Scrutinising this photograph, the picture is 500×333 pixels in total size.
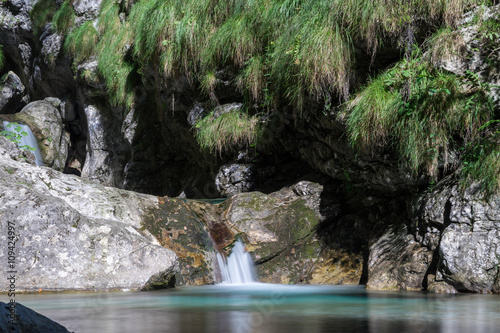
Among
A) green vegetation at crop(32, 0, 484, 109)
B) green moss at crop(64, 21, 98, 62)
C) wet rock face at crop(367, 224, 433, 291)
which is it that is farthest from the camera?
green moss at crop(64, 21, 98, 62)

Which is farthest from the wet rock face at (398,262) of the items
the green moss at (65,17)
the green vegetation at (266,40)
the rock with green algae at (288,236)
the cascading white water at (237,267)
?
the green moss at (65,17)

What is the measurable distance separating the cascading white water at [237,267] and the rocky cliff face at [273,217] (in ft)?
0.43

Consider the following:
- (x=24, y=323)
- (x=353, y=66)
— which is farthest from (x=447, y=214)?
(x=24, y=323)

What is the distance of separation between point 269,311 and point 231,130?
13.4 ft

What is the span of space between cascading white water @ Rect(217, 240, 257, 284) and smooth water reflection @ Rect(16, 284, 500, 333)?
1014 mm

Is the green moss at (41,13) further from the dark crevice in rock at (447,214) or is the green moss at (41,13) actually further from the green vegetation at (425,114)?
the dark crevice in rock at (447,214)

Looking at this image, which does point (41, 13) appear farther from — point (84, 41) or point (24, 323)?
point (24, 323)

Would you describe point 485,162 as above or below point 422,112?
below

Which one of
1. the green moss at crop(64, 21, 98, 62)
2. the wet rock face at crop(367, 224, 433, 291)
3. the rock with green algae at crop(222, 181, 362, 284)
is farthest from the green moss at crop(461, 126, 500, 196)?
the green moss at crop(64, 21, 98, 62)

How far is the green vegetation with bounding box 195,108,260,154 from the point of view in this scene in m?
7.14

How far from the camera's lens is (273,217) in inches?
255

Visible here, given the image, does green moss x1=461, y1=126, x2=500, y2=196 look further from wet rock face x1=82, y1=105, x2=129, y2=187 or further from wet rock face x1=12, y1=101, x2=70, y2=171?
wet rock face x1=12, y1=101, x2=70, y2=171

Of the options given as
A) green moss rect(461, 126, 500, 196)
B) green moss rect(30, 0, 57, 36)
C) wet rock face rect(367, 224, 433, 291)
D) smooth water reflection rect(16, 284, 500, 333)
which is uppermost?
green moss rect(30, 0, 57, 36)

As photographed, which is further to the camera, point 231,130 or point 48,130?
point 48,130
